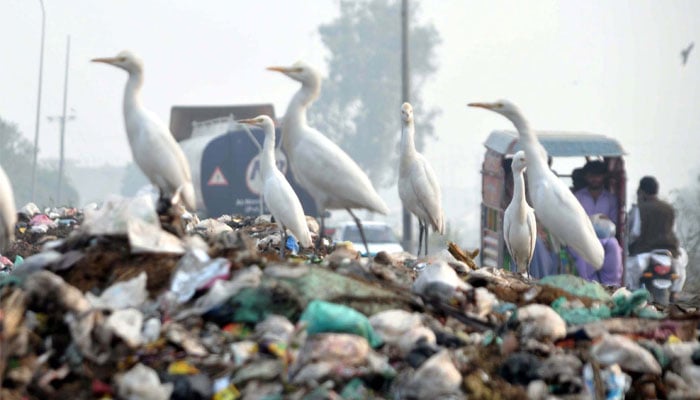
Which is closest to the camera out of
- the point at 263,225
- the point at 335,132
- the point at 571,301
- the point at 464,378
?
the point at 464,378

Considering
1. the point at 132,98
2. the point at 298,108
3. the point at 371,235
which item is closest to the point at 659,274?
the point at 298,108

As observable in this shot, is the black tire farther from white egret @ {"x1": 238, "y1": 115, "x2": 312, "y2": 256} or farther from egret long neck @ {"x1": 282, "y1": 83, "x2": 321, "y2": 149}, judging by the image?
egret long neck @ {"x1": 282, "y1": 83, "x2": 321, "y2": 149}

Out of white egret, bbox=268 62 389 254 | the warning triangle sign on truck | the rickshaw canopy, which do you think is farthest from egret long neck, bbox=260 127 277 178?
the warning triangle sign on truck

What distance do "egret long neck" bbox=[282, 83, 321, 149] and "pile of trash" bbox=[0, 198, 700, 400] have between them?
255 centimetres

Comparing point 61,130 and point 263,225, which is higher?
point 61,130

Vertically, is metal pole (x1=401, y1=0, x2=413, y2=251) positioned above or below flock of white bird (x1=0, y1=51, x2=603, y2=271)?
above

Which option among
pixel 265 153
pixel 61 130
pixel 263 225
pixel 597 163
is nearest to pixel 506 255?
pixel 597 163

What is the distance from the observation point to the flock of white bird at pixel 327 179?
8688 millimetres

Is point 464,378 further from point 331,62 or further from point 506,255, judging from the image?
point 331,62

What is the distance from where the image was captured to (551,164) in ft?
57.9

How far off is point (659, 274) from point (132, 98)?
350 inches

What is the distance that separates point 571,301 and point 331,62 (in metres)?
65.4

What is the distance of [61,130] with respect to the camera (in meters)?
53.1

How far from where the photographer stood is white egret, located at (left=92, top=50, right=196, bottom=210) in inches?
340
